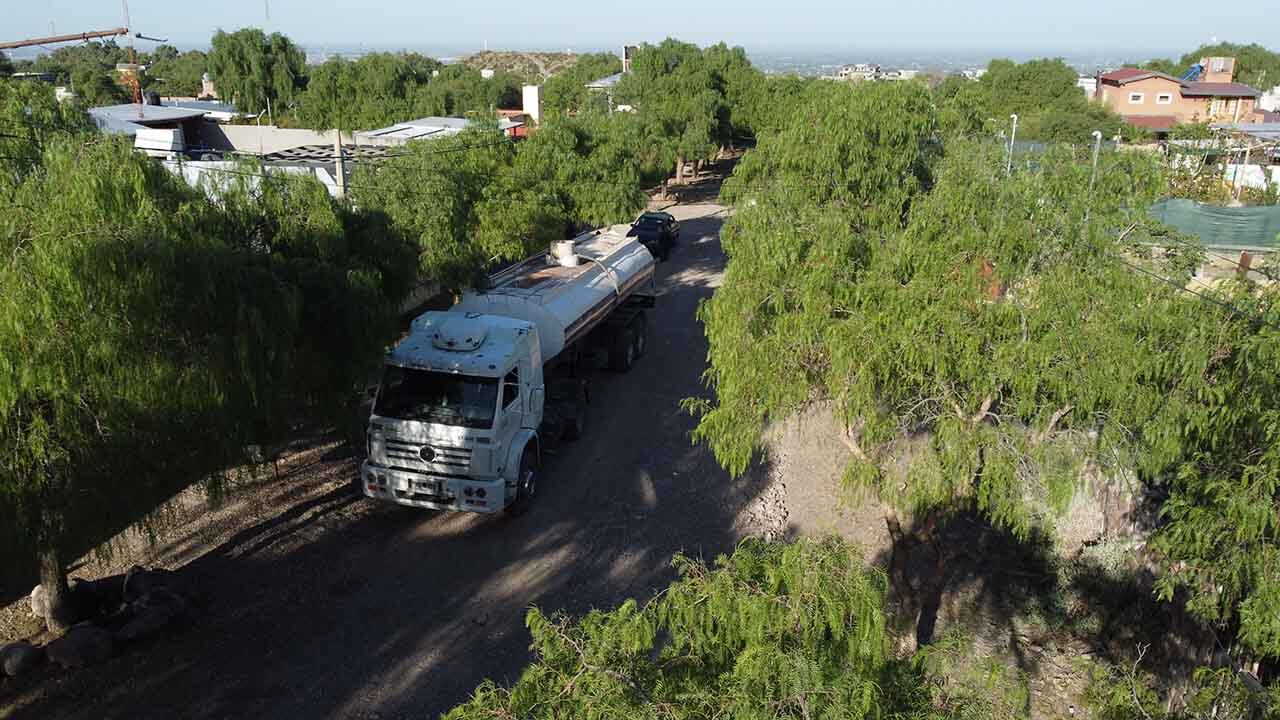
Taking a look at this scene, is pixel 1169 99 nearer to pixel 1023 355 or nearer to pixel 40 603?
pixel 1023 355

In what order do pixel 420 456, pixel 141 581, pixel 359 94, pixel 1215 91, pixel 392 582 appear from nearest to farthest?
pixel 141 581, pixel 392 582, pixel 420 456, pixel 359 94, pixel 1215 91

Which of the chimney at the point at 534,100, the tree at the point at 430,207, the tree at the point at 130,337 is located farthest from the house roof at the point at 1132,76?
the tree at the point at 130,337

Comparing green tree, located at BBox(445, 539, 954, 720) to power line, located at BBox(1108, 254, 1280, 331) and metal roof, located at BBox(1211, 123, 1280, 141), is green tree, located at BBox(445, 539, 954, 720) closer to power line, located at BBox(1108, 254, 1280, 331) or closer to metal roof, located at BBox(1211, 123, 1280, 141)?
power line, located at BBox(1108, 254, 1280, 331)

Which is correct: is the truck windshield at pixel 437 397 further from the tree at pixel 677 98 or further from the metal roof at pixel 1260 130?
the metal roof at pixel 1260 130

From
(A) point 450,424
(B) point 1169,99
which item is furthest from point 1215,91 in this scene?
(A) point 450,424

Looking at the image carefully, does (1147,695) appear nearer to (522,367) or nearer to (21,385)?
(21,385)

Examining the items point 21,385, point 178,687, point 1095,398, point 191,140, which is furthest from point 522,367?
point 191,140
